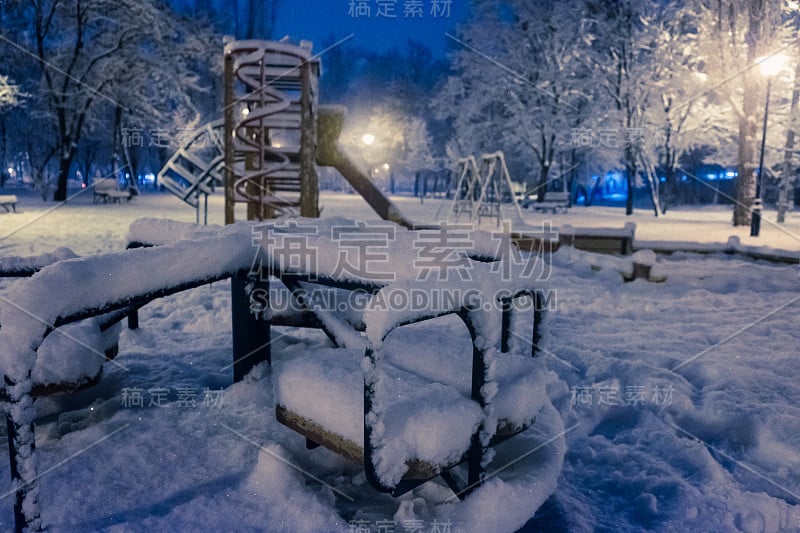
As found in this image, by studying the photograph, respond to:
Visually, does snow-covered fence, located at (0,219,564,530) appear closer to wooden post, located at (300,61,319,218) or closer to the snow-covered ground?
the snow-covered ground

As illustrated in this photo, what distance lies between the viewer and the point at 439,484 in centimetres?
251

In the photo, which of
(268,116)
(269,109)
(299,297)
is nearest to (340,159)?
(268,116)

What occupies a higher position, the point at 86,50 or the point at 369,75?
the point at 369,75

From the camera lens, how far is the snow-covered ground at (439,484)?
225cm

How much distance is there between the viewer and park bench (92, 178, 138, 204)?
22750mm

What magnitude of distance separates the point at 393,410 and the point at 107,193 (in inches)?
960

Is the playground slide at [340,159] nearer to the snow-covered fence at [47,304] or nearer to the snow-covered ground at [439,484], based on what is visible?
the snow-covered ground at [439,484]

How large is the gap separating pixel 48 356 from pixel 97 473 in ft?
2.54

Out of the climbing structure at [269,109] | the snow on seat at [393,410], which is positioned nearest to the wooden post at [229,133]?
the climbing structure at [269,109]

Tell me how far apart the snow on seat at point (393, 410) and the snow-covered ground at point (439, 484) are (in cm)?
33

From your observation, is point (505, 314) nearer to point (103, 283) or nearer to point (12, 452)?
point (103, 283)

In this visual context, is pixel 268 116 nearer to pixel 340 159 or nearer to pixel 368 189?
pixel 340 159

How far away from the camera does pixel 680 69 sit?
1866 cm

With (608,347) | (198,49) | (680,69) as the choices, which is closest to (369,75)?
(198,49)
